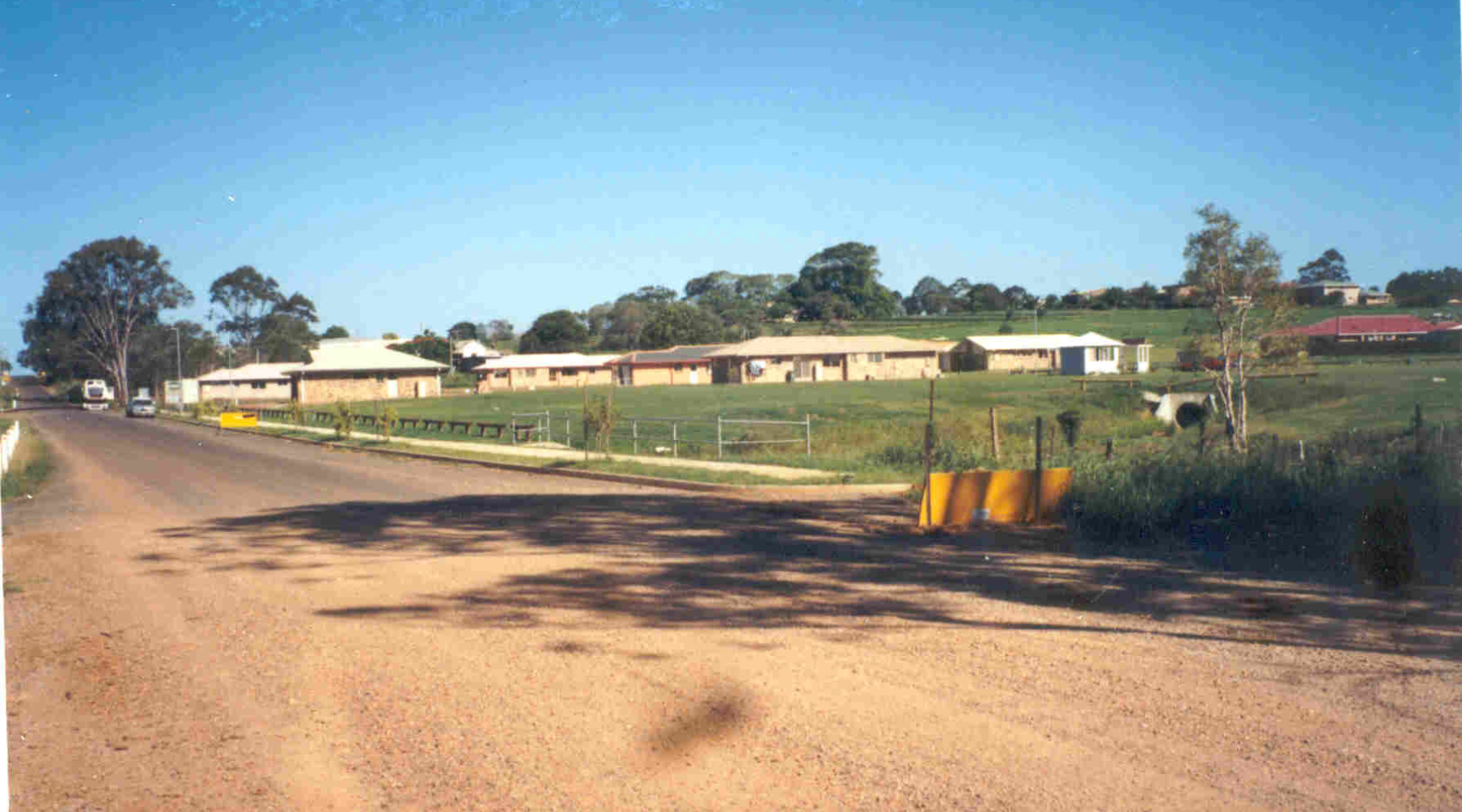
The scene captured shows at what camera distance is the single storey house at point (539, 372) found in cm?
9069

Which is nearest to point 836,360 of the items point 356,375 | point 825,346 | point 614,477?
point 825,346

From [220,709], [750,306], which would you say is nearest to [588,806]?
[220,709]

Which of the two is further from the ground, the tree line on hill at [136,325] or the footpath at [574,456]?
the tree line on hill at [136,325]

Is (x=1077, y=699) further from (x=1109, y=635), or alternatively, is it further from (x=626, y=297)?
(x=626, y=297)

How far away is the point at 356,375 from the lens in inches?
A: 2958

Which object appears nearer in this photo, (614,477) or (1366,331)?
(1366,331)

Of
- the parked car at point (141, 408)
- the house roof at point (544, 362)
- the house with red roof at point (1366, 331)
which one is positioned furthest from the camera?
the house roof at point (544, 362)

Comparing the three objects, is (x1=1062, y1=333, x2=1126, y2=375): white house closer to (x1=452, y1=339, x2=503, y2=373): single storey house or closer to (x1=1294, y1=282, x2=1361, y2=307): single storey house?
(x1=1294, y1=282, x2=1361, y2=307): single storey house

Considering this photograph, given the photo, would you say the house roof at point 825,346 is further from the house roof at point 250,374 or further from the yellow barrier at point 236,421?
the yellow barrier at point 236,421

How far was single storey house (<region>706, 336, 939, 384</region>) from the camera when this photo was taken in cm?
7725

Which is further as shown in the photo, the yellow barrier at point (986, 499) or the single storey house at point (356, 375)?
the single storey house at point (356, 375)

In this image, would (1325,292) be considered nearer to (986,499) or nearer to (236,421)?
(986,499)

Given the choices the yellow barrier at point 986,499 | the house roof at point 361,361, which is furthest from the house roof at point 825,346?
the yellow barrier at point 986,499

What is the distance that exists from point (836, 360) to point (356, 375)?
33663mm
